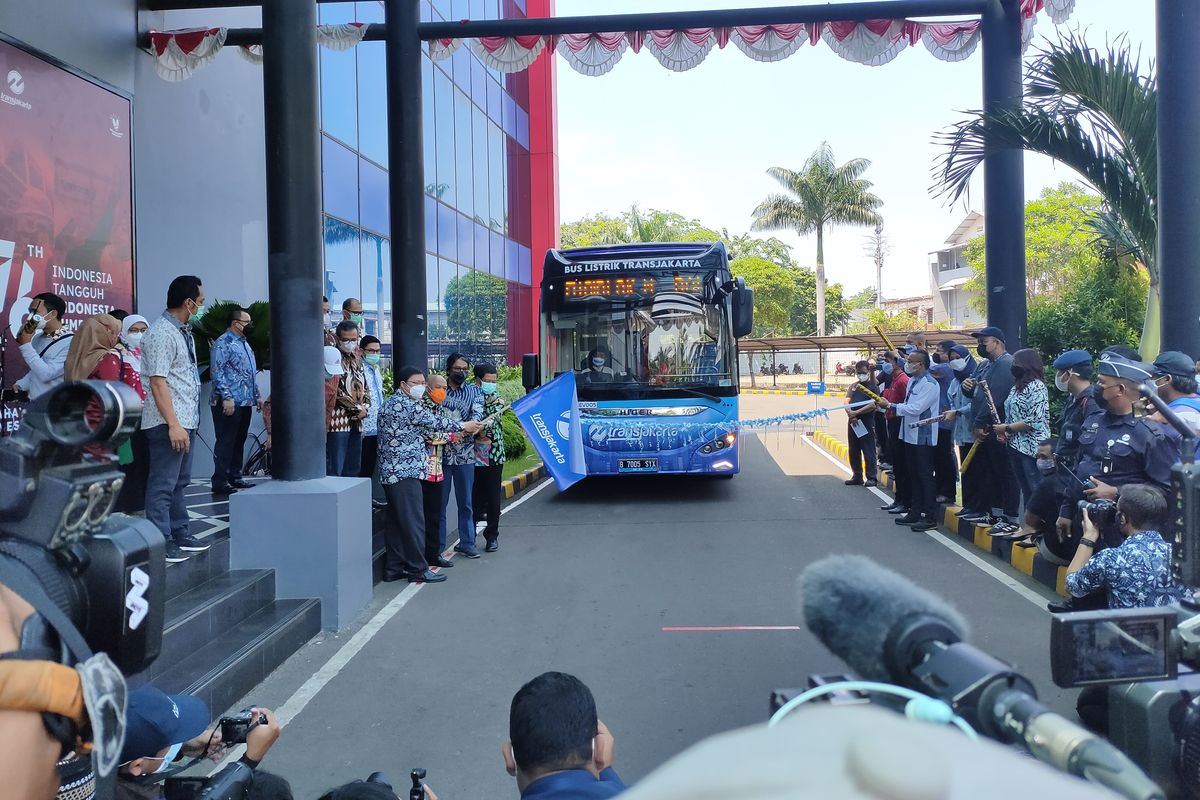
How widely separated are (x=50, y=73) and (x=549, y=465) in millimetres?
5993

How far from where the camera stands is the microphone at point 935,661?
1031mm

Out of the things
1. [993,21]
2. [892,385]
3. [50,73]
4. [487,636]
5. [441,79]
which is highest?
[441,79]

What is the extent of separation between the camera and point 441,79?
20.6 meters

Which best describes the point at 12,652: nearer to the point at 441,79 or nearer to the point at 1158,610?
the point at 1158,610

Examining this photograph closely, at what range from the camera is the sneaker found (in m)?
5.84

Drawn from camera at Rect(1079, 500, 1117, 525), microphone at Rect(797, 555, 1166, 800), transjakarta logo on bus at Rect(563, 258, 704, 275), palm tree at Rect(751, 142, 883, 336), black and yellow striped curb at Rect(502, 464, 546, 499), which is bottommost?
black and yellow striped curb at Rect(502, 464, 546, 499)

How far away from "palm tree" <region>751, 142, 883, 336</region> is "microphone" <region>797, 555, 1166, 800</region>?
44.4 m

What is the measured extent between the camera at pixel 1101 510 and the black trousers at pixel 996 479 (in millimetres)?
3149

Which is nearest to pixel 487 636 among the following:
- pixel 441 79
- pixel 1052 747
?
pixel 1052 747

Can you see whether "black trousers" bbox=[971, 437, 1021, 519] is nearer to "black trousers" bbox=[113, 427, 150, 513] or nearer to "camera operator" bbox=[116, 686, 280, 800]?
"camera operator" bbox=[116, 686, 280, 800]

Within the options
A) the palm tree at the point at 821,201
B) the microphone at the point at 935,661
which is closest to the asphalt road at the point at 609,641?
the microphone at the point at 935,661

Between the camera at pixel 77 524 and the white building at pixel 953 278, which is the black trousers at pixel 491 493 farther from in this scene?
the white building at pixel 953 278

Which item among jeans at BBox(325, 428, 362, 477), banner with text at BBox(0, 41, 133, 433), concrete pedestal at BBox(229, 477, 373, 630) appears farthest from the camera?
jeans at BBox(325, 428, 362, 477)

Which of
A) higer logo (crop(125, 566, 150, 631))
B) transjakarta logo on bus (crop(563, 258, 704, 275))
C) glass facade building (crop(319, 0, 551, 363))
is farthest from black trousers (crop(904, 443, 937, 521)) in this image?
higer logo (crop(125, 566, 150, 631))
